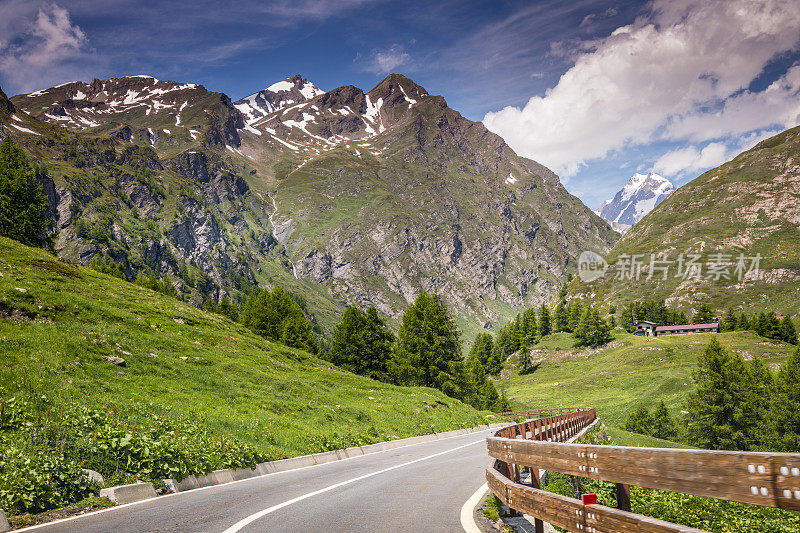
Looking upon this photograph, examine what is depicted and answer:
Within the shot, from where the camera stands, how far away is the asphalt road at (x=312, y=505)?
A: 7398 millimetres

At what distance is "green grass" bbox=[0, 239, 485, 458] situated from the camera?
52.8ft

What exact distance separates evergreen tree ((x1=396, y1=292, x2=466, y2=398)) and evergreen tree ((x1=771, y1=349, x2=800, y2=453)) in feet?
128

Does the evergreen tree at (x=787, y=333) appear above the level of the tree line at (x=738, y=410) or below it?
above

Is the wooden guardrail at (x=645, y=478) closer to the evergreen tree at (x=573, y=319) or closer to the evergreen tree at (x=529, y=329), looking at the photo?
the evergreen tree at (x=529, y=329)

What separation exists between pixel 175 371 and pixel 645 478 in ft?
77.5

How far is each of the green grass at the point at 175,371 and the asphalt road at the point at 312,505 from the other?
4.50 meters

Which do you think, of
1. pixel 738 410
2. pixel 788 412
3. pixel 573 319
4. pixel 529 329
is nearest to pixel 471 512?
pixel 738 410

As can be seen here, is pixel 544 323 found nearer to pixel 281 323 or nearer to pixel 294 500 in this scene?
pixel 281 323

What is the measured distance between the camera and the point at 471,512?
27.7ft

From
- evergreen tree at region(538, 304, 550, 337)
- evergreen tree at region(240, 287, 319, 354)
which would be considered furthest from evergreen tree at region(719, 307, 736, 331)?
evergreen tree at region(240, 287, 319, 354)

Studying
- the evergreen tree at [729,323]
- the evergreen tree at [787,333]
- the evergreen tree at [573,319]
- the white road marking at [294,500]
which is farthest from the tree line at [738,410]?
the evergreen tree at [573,319]

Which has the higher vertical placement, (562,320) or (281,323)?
(281,323)

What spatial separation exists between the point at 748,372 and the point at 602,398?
107 ft

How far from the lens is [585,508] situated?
4664mm
